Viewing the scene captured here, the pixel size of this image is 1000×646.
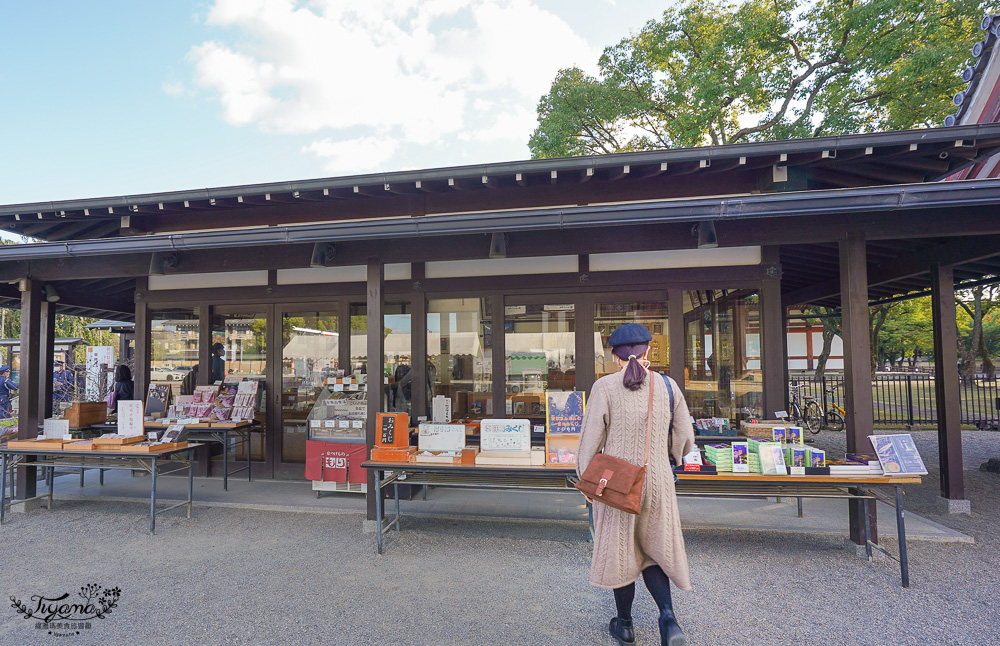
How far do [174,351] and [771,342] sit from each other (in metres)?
8.28

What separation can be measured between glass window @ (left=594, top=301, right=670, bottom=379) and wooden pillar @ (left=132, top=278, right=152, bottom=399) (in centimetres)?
653

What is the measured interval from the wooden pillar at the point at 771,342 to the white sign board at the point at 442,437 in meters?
3.71

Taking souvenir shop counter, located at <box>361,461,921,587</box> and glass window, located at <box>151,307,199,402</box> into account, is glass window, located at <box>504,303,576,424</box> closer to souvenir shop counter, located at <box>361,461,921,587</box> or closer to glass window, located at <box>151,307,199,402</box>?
souvenir shop counter, located at <box>361,461,921,587</box>

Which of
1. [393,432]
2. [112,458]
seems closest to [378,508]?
[393,432]

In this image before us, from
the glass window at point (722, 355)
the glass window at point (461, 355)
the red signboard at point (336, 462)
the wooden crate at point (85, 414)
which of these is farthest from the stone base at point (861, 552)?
the wooden crate at point (85, 414)

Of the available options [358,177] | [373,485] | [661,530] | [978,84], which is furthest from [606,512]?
[978,84]

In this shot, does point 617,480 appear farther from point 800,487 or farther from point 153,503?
point 153,503

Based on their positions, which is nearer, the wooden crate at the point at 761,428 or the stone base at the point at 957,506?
the wooden crate at the point at 761,428

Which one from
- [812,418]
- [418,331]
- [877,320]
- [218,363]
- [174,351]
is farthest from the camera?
A: [877,320]

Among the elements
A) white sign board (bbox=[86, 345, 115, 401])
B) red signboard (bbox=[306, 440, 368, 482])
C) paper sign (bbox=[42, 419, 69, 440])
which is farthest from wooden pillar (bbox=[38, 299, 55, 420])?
white sign board (bbox=[86, 345, 115, 401])

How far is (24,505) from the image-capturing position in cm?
595

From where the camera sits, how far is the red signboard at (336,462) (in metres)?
5.89

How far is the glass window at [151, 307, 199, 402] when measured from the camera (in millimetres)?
7562

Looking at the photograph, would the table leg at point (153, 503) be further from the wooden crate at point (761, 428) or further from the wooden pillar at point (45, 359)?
the wooden crate at point (761, 428)
